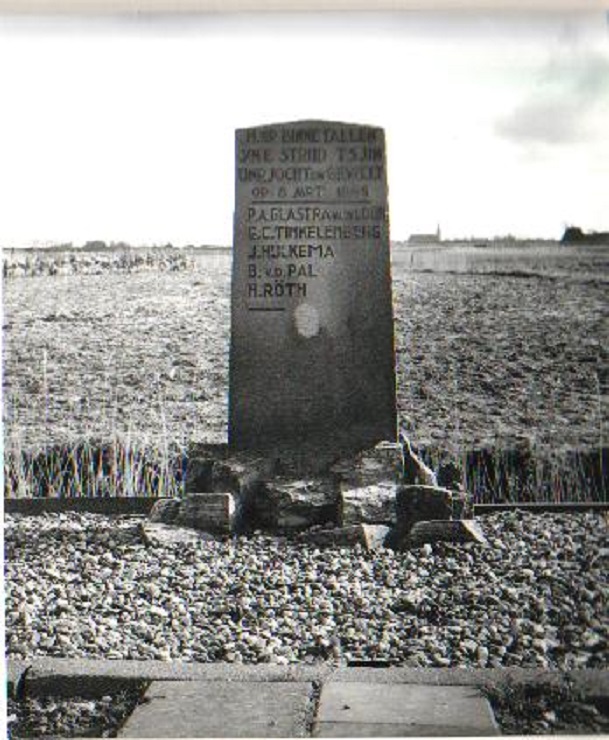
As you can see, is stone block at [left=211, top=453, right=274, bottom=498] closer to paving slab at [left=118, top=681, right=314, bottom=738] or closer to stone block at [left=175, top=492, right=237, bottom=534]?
stone block at [left=175, top=492, right=237, bottom=534]

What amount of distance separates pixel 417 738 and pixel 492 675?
1.21 ft

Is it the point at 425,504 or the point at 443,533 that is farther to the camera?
the point at 425,504

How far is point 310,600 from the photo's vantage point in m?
3.78

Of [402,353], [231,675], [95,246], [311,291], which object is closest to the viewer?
[231,675]

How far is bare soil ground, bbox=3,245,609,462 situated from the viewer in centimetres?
641

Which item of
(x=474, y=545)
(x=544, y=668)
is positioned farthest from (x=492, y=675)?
(x=474, y=545)

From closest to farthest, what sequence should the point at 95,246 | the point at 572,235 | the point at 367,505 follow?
the point at 367,505
the point at 572,235
the point at 95,246

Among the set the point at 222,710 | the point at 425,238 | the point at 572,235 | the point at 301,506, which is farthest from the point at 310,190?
the point at 222,710

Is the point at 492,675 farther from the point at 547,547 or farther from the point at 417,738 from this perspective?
the point at 547,547

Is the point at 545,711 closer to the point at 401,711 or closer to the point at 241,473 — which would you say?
the point at 401,711

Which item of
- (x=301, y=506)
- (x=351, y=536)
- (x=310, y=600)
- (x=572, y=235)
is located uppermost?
(x=572, y=235)

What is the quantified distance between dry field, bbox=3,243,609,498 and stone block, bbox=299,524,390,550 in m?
1.62

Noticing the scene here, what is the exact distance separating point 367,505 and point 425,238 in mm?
1846

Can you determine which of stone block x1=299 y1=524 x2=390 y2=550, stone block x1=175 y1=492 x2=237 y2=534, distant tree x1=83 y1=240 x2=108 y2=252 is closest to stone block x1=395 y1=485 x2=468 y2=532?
stone block x1=299 y1=524 x2=390 y2=550
